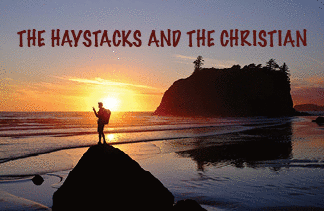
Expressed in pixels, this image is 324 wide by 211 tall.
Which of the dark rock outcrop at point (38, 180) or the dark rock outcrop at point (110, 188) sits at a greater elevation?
the dark rock outcrop at point (110, 188)

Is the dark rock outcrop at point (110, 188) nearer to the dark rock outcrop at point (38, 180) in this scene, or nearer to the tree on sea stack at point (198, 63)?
the dark rock outcrop at point (38, 180)

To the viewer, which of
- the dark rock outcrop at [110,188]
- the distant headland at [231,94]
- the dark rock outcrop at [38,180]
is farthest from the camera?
the distant headland at [231,94]

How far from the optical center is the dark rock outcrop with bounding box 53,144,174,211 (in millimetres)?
6191

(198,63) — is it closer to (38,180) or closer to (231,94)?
(231,94)

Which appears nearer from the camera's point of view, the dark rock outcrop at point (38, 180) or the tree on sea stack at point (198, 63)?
the dark rock outcrop at point (38, 180)

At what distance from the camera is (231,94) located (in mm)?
124062

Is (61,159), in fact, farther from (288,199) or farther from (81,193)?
(288,199)

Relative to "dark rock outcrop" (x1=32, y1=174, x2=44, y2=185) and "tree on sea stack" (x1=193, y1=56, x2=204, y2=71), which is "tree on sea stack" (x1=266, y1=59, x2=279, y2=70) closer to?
"tree on sea stack" (x1=193, y1=56, x2=204, y2=71)

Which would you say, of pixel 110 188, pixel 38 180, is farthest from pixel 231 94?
pixel 110 188

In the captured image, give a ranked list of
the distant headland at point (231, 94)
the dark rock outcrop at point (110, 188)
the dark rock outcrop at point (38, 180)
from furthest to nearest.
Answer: the distant headland at point (231, 94)
the dark rock outcrop at point (38, 180)
the dark rock outcrop at point (110, 188)

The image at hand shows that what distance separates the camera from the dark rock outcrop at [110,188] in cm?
619

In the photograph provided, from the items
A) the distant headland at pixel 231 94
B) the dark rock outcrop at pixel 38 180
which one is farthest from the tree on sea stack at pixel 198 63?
the dark rock outcrop at pixel 38 180

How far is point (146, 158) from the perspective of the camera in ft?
48.5

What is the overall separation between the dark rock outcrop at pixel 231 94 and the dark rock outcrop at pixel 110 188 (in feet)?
373
